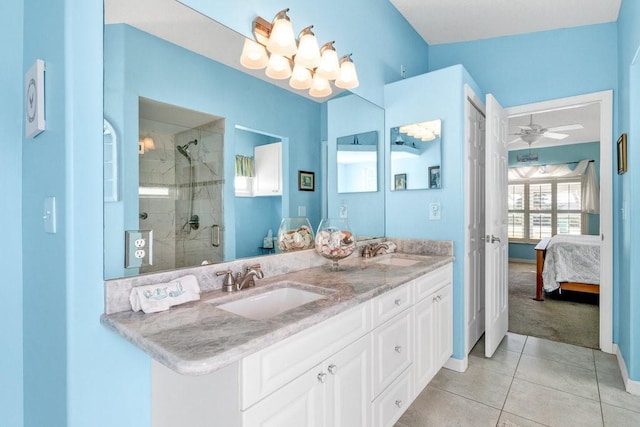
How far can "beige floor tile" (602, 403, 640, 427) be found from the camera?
1.86 meters

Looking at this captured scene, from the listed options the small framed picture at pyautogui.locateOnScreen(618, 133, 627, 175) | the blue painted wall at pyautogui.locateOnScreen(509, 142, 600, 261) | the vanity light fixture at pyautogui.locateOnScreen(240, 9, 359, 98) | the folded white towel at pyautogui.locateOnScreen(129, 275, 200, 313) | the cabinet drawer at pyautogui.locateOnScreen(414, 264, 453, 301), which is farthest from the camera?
the blue painted wall at pyautogui.locateOnScreen(509, 142, 600, 261)

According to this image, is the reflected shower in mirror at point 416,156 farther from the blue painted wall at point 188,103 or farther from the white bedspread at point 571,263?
the white bedspread at point 571,263

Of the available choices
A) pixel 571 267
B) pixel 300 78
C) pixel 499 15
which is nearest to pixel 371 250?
pixel 300 78

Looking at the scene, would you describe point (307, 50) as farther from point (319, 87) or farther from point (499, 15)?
point (499, 15)

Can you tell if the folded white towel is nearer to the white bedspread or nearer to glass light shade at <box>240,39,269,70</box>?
glass light shade at <box>240,39,269,70</box>

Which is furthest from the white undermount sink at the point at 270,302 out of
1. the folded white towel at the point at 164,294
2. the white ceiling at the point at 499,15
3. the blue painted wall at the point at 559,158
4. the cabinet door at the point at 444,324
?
the blue painted wall at the point at 559,158

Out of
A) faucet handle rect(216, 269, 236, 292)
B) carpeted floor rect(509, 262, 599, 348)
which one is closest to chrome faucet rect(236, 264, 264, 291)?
faucet handle rect(216, 269, 236, 292)

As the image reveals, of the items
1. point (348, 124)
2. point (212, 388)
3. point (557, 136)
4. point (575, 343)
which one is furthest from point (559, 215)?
point (212, 388)

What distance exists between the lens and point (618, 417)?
192cm

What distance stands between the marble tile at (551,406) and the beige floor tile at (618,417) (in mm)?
33

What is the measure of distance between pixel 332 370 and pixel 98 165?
104cm

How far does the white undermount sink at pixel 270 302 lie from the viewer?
136cm

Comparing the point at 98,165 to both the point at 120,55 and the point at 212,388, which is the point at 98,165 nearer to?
the point at 120,55

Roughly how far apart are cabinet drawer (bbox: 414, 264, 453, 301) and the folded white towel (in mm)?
1188
